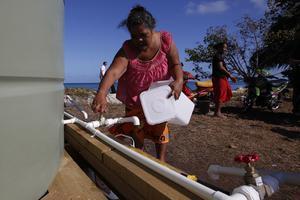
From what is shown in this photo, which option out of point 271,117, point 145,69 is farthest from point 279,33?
point 145,69

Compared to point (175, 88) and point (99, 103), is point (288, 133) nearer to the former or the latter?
point (175, 88)

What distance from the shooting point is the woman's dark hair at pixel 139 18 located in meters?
2.02

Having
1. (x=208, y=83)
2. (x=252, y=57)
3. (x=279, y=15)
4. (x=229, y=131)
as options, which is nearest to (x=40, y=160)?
(x=229, y=131)

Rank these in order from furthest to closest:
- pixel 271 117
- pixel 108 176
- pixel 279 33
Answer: pixel 279 33, pixel 271 117, pixel 108 176

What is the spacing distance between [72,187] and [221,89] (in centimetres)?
603

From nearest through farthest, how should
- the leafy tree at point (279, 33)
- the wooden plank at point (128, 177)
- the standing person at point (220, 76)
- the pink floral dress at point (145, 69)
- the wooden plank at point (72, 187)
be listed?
1. the wooden plank at point (128, 177)
2. the wooden plank at point (72, 187)
3. the pink floral dress at point (145, 69)
4. the standing person at point (220, 76)
5. the leafy tree at point (279, 33)

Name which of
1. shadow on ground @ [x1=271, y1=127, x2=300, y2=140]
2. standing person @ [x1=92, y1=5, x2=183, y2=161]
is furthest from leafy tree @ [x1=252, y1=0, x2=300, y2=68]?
standing person @ [x1=92, y1=5, x2=183, y2=161]

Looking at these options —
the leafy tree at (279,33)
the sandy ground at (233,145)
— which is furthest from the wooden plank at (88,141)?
the leafy tree at (279,33)

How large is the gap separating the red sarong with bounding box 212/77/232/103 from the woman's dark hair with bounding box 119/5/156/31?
4999mm

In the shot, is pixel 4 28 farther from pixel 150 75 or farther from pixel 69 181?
pixel 150 75

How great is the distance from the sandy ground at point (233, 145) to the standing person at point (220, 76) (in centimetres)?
47

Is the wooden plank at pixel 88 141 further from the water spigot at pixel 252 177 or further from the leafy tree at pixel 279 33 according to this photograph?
the leafy tree at pixel 279 33

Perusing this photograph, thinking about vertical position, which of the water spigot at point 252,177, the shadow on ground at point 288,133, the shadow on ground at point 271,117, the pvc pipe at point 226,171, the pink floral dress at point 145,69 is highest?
the pink floral dress at point 145,69

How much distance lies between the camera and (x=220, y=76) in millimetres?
7023
